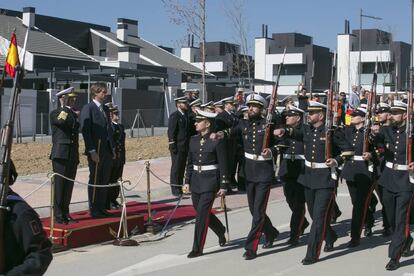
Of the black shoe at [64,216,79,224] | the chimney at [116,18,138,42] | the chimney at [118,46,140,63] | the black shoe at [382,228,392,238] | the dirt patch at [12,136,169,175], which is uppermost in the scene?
the chimney at [116,18,138,42]

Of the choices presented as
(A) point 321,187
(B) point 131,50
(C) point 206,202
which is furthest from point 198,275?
(B) point 131,50

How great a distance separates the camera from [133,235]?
952cm

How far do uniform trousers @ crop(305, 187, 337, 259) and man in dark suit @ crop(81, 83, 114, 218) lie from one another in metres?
3.11

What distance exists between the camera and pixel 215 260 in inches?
314

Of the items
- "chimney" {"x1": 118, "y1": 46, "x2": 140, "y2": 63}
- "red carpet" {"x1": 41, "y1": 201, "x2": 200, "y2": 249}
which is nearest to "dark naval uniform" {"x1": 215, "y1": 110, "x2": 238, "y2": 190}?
"red carpet" {"x1": 41, "y1": 201, "x2": 200, "y2": 249}

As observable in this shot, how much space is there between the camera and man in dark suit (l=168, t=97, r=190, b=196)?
13.1 m

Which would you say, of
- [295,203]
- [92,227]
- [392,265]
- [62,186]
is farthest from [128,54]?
[392,265]

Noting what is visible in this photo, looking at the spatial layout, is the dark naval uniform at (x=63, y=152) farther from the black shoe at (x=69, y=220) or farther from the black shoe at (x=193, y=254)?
the black shoe at (x=193, y=254)

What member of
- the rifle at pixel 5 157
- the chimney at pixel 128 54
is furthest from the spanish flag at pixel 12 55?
the chimney at pixel 128 54

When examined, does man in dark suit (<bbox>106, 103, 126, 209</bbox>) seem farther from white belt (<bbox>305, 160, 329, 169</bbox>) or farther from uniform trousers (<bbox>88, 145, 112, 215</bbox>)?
white belt (<bbox>305, 160, 329, 169</bbox>)

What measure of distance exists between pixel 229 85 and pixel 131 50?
7.27 meters

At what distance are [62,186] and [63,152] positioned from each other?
1.56 feet

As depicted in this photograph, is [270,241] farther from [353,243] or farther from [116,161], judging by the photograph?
[116,161]

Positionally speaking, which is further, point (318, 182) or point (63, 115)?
point (63, 115)
